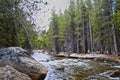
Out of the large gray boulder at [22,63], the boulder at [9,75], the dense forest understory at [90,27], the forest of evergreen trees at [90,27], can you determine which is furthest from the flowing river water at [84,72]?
the forest of evergreen trees at [90,27]

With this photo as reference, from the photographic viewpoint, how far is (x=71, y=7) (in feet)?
129

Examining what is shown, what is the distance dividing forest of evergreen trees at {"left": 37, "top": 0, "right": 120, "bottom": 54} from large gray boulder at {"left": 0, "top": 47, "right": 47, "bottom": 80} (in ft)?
39.2

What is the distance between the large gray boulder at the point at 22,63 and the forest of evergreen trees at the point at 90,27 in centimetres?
1194

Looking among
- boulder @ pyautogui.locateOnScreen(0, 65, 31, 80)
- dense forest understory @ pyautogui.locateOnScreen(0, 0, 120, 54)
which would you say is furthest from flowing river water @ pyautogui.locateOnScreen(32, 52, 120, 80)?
boulder @ pyautogui.locateOnScreen(0, 65, 31, 80)

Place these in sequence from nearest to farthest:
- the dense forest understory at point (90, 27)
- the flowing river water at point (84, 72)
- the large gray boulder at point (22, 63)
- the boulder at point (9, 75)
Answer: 1. the boulder at point (9, 75)
2. the large gray boulder at point (22, 63)
3. the flowing river water at point (84, 72)
4. the dense forest understory at point (90, 27)

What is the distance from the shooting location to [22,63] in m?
7.40

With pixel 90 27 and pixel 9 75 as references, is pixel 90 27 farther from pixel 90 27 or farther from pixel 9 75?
pixel 9 75

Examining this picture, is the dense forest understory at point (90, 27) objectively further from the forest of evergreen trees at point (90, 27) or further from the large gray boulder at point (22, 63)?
the large gray boulder at point (22, 63)

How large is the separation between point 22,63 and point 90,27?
2571cm

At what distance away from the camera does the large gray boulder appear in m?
7.22

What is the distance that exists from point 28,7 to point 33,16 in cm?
24

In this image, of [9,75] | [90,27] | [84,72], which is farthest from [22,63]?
[90,27]

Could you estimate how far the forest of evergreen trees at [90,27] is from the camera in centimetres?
2598

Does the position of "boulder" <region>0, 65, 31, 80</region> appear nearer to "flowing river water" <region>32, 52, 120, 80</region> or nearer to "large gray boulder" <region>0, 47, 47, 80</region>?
"large gray boulder" <region>0, 47, 47, 80</region>
